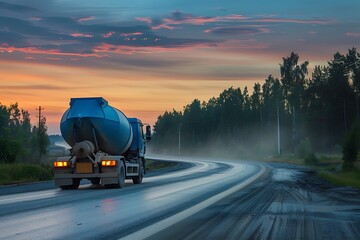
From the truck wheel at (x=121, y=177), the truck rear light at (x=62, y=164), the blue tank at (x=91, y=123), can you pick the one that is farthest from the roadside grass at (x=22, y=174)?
the truck wheel at (x=121, y=177)

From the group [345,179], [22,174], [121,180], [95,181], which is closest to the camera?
[121,180]

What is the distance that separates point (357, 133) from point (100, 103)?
83.9 ft

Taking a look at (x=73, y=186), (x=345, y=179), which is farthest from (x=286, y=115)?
(x=73, y=186)

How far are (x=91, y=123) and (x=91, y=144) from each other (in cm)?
84

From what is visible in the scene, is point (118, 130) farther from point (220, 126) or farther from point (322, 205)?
point (220, 126)

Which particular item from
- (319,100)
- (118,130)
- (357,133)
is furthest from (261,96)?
(118,130)

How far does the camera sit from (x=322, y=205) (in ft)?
46.6

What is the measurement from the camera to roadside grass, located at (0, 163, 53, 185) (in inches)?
1095

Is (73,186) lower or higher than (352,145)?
lower

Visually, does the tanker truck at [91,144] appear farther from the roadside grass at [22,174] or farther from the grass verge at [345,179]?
the grass verge at [345,179]

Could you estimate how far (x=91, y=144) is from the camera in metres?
21.3

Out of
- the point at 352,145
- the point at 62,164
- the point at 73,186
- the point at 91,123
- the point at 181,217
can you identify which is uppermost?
the point at 91,123

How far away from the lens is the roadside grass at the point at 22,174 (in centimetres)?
2782

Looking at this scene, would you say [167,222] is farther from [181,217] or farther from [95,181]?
[95,181]
